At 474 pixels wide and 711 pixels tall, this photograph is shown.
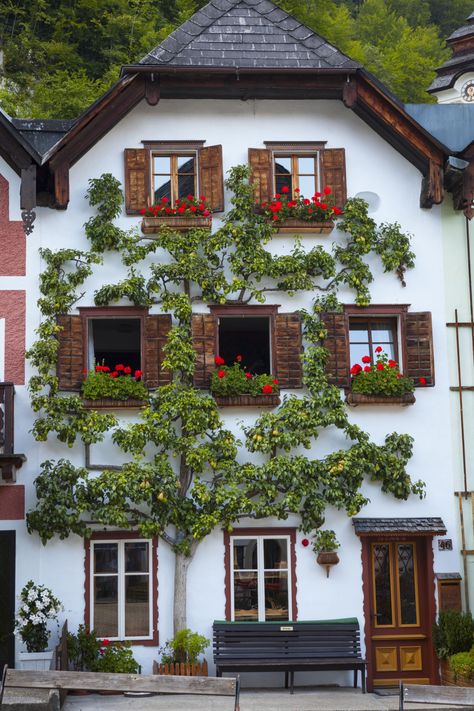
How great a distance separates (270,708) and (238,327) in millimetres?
5501

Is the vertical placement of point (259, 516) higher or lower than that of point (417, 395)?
lower

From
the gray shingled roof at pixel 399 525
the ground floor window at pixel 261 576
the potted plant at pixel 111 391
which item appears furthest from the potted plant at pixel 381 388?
the potted plant at pixel 111 391

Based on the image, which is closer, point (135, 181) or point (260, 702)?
point (260, 702)

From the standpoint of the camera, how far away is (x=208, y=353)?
16.2m

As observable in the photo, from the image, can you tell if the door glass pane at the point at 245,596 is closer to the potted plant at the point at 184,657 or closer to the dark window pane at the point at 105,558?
the potted plant at the point at 184,657

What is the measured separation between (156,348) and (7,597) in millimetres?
3972

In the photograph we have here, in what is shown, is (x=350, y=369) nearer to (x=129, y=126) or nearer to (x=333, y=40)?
(x=129, y=126)

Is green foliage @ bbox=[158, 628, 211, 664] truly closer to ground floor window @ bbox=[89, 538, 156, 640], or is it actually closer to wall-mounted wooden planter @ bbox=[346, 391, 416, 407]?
ground floor window @ bbox=[89, 538, 156, 640]

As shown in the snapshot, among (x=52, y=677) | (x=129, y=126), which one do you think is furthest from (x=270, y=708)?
(x=129, y=126)

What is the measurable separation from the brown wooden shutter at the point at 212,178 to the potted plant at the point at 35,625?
19.6 feet

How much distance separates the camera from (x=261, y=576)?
15984 mm

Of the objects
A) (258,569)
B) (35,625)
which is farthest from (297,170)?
(35,625)

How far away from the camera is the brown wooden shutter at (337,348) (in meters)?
16.4

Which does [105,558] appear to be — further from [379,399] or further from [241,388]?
[379,399]
